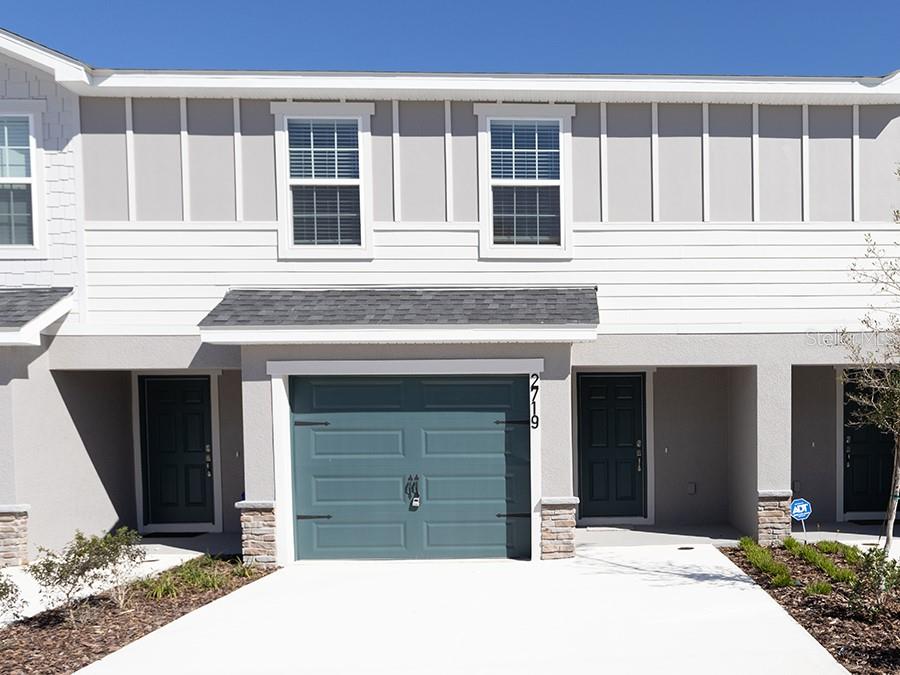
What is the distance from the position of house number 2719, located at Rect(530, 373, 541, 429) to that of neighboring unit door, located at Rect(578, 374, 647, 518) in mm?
2133

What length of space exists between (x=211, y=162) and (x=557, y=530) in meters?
6.63

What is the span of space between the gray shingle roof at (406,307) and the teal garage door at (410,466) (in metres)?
0.83

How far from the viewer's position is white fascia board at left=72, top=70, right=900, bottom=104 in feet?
27.3

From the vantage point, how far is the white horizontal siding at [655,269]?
28.2 ft

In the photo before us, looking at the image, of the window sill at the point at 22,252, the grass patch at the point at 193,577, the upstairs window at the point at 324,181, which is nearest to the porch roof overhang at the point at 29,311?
the window sill at the point at 22,252

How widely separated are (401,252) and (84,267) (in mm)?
4272

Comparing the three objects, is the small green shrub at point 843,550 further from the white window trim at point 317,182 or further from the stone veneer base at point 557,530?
the white window trim at point 317,182

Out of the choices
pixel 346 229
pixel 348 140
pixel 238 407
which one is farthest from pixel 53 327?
pixel 348 140

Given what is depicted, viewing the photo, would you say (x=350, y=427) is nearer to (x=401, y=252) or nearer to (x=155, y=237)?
(x=401, y=252)

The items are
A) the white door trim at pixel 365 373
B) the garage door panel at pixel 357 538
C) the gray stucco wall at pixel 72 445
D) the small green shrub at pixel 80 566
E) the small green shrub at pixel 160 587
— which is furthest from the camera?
the garage door panel at pixel 357 538

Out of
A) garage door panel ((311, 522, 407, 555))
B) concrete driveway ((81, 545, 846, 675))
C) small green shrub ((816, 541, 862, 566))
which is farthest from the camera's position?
garage door panel ((311, 522, 407, 555))

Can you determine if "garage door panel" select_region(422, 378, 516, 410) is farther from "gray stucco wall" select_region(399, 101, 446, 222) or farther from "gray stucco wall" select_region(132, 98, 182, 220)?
"gray stucco wall" select_region(132, 98, 182, 220)

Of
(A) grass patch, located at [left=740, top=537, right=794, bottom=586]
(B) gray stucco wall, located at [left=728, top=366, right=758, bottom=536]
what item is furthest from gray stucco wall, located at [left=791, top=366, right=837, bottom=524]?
(A) grass patch, located at [left=740, top=537, right=794, bottom=586]

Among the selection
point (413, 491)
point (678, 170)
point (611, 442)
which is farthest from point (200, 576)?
point (678, 170)
